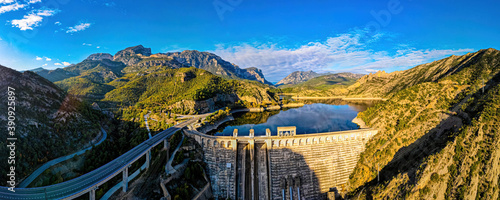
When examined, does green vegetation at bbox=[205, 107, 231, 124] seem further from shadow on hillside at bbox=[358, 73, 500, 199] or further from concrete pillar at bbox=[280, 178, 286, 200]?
shadow on hillside at bbox=[358, 73, 500, 199]

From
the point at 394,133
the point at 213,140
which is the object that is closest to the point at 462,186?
the point at 394,133

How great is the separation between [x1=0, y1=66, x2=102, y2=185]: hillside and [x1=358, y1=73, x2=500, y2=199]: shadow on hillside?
49.3 metres

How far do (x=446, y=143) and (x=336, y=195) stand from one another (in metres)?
18.5

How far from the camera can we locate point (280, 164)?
33.1 meters

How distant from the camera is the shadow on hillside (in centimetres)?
2869

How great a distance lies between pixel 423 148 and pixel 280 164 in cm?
2427

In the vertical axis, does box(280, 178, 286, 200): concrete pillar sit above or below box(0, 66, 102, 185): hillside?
below

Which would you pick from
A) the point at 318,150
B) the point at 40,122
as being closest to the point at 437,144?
the point at 318,150

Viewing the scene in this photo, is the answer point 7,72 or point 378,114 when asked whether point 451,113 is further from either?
point 7,72

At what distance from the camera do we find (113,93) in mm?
93625

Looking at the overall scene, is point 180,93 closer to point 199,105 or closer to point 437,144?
point 199,105

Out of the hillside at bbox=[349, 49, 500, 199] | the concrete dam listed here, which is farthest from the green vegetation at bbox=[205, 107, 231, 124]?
the hillside at bbox=[349, 49, 500, 199]

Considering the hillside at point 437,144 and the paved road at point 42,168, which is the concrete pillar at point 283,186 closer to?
the hillside at point 437,144

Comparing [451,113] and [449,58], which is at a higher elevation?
[449,58]
